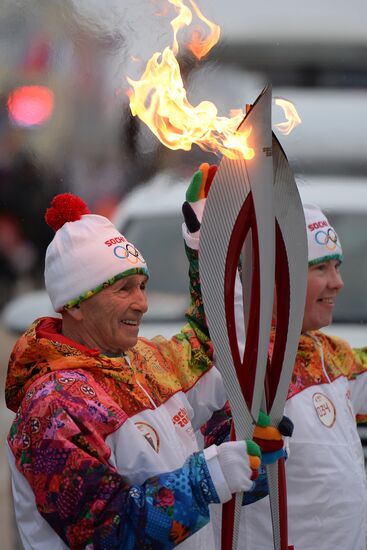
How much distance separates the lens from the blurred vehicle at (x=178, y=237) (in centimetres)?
420

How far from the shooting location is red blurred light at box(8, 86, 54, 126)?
4.48 m

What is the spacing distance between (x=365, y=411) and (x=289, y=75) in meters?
1.84

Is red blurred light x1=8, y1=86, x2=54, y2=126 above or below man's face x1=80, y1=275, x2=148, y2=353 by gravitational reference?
above

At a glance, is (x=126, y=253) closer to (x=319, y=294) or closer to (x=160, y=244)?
(x=319, y=294)

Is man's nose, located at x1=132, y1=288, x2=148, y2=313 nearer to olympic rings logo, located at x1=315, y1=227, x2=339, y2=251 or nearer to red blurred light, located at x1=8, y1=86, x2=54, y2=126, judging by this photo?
olympic rings logo, located at x1=315, y1=227, x2=339, y2=251

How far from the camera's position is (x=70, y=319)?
2412 millimetres

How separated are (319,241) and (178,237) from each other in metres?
1.38

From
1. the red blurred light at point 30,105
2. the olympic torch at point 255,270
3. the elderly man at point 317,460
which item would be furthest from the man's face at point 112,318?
the red blurred light at point 30,105

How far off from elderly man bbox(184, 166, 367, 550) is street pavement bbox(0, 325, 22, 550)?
3.89 feet

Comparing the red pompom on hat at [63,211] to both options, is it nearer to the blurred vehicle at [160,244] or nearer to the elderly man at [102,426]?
the elderly man at [102,426]

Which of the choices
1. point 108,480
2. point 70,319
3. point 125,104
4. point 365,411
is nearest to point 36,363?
point 70,319

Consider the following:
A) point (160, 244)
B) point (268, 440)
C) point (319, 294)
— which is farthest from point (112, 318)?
point (160, 244)

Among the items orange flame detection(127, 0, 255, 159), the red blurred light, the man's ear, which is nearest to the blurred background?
the red blurred light

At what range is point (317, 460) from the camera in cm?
282
